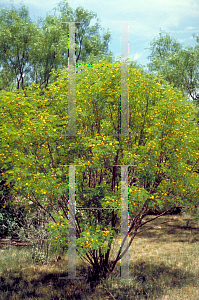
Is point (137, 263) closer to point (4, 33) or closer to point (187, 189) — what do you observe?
point (187, 189)

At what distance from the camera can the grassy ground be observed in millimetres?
6547

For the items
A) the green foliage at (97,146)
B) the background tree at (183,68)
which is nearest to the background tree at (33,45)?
the background tree at (183,68)

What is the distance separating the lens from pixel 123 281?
7180 mm

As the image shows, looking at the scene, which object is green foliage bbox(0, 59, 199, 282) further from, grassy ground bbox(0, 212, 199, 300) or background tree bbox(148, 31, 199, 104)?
background tree bbox(148, 31, 199, 104)

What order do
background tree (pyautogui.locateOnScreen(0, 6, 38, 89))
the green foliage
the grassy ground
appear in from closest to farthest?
the green foliage → the grassy ground → background tree (pyautogui.locateOnScreen(0, 6, 38, 89))

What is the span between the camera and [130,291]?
21.9 feet

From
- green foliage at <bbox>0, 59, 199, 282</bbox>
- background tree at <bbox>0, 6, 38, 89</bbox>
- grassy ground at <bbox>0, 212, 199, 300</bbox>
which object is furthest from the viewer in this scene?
background tree at <bbox>0, 6, 38, 89</bbox>

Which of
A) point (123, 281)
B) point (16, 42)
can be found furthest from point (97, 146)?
point (16, 42)

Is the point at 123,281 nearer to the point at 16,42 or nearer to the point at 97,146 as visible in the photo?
the point at 97,146

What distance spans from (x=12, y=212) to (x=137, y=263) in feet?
18.1

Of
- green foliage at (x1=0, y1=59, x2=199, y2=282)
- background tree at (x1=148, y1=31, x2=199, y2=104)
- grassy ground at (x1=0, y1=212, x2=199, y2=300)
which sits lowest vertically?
grassy ground at (x1=0, y1=212, x2=199, y2=300)

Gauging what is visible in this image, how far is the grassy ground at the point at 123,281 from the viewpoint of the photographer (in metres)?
6.55

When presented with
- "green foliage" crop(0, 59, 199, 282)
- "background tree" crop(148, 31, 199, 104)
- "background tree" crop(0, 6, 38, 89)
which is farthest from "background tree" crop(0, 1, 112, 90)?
"green foliage" crop(0, 59, 199, 282)

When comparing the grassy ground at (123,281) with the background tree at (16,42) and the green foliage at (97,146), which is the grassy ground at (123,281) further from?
the background tree at (16,42)
